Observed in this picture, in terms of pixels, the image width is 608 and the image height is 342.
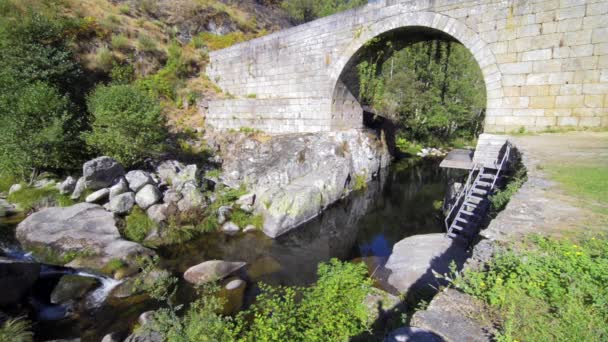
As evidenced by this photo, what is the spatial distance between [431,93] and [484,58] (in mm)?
14726

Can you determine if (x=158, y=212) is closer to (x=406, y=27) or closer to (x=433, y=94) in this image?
(x=406, y=27)

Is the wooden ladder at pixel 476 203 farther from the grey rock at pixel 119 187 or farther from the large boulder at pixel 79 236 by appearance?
the grey rock at pixel 119 187

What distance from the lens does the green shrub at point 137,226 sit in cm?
683

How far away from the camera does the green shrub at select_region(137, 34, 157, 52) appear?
15.0 meters

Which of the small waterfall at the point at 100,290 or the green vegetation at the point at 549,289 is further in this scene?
the small waterfall at the point at 100,290

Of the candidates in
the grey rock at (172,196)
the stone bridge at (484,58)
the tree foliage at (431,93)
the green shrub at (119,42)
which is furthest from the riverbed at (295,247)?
the tree foliage at (431,93)

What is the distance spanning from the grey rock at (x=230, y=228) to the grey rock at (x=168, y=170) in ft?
8.66

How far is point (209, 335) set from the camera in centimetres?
295

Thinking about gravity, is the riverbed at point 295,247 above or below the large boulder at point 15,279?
below

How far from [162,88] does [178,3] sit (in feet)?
33.7

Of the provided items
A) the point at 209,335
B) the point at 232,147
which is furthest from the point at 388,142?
the point at 209,335

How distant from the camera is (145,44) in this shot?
15.1 metres

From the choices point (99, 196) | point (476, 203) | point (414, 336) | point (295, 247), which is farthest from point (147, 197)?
point (476, 203)

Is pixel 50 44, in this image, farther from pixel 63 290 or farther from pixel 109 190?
pixel 63 290
